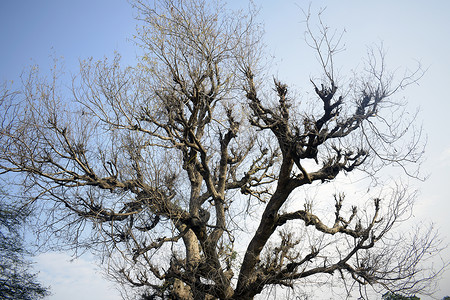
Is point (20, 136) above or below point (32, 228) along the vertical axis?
above

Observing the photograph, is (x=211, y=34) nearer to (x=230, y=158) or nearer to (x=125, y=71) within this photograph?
(x=125, y=71)

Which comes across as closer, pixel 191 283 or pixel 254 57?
pixel 191 283

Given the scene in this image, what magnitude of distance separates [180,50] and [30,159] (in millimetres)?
4203

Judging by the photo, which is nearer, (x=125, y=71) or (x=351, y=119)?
(x=351, y=119)

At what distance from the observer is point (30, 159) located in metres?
7.54

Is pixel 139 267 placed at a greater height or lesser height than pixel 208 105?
lesser

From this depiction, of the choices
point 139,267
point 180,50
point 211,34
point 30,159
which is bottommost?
point 139,267

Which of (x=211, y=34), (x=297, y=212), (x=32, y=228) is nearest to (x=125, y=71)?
(x=211, y=34)

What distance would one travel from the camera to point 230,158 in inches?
Result: 362

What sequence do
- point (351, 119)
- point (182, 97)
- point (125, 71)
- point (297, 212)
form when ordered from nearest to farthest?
point (351, 119) → point (297, 212) → point (182, 97) → point (125, 71)

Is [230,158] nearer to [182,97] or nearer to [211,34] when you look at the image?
[182,97]

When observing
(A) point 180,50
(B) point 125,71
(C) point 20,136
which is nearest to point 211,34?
(A) point 180,50

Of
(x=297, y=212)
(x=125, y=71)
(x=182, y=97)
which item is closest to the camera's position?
(x=297, y=212)

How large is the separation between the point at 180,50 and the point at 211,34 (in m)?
0.86
